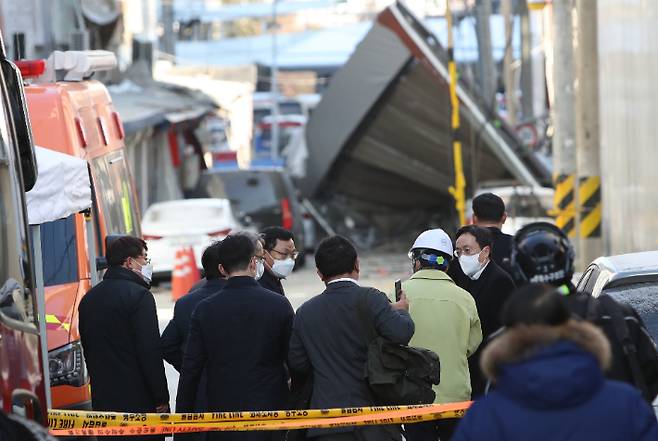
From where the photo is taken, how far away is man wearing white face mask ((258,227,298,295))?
9.12m

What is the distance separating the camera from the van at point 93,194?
32.4 ft

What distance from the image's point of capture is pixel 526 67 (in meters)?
46.1

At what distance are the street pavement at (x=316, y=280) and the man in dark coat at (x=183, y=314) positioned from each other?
9.95 m

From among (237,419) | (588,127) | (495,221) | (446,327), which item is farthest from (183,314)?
(588,127)

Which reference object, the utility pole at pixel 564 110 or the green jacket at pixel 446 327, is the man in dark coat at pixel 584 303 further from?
the utility pole at pixel 564 110

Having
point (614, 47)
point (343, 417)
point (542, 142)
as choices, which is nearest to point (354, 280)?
point (343, 417)

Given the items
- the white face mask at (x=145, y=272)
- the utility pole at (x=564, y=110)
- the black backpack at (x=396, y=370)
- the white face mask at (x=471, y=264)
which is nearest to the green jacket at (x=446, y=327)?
the black backpack at (x=396, y=370)

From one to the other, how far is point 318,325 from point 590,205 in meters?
16.0

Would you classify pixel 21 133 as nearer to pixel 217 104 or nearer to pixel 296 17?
pixel 217 104

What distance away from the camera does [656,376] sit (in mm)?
5570

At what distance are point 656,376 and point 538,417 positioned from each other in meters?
1.31

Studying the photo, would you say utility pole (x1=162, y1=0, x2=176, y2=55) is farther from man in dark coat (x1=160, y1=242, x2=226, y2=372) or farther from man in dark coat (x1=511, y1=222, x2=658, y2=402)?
man in dark coat (x1=511, y1=222, x2=658, y2=402)

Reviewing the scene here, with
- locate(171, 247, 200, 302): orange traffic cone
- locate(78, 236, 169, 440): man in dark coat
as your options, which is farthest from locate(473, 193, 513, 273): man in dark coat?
locate(171, 247, 200, 302): orange traffic cone

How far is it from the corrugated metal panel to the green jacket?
29.8 feet
